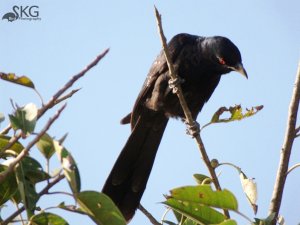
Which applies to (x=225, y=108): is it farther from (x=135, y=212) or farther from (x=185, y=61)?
(x=185, y=61)

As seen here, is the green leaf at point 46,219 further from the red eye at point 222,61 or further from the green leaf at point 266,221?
the red eye at point 222,61

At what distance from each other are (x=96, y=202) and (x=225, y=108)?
2.02 meters

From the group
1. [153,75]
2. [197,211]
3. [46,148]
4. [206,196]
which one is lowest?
[197,211]

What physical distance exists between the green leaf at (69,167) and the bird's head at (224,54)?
3.62 metres

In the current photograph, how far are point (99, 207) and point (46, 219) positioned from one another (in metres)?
0.23

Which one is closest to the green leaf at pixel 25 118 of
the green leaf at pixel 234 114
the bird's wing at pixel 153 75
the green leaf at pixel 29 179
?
the green leaf at pixel 29 179

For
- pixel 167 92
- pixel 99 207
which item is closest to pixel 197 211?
pixel 99 207

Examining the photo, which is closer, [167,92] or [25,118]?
[25,118]

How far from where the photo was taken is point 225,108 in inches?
155

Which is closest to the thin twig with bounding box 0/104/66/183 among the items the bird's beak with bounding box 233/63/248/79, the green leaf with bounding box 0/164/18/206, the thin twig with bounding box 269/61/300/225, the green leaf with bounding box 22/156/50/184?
the green leaf with bounding box 22/156/50/184

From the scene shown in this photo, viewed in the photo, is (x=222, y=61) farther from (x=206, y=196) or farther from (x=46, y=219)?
(x=46, y=219)

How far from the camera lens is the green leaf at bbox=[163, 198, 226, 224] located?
97.7 inches

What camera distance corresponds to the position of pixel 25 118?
2.12 metres

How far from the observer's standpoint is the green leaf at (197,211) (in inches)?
97.7
